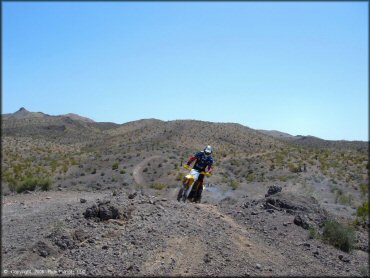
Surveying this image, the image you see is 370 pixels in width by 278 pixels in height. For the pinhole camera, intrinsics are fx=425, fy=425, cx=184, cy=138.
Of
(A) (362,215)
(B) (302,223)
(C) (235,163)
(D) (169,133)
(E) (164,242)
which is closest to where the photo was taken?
(E) (164,242)

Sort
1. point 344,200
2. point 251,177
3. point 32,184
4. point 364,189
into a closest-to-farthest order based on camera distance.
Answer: point 32,184
point 344,200
point 364,189
point 251,177

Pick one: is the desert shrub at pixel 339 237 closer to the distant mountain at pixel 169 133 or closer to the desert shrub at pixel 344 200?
the desert shrub at pixel 344 200

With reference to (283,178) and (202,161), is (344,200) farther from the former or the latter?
(202,161)

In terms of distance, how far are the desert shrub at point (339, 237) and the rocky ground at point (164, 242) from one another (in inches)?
11.9

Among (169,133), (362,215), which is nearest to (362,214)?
(362,215)

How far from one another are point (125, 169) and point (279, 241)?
23843 mm

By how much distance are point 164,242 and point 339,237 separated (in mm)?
5244

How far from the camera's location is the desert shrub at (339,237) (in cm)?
1164

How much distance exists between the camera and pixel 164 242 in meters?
9.45

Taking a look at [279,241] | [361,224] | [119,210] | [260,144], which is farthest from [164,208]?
[260,144]

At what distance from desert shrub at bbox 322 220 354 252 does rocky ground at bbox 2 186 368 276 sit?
303 mm

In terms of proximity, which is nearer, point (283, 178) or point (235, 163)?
point (283, 178)

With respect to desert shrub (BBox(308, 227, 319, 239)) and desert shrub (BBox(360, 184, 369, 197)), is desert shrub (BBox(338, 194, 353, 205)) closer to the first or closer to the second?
desert shrub (BBox(360, 184, 369, 197))

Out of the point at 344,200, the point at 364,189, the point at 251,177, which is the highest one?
the point at 364,189
